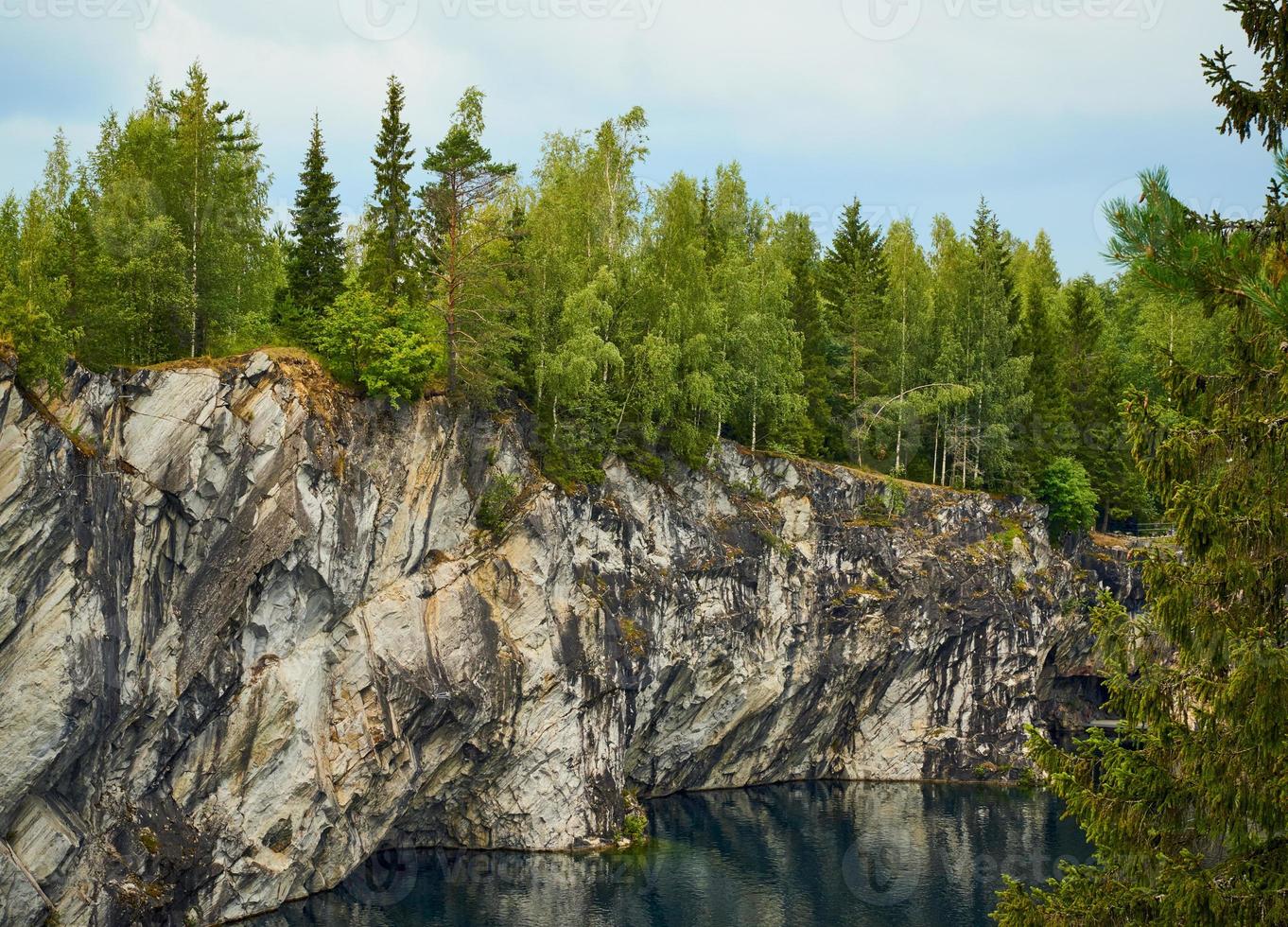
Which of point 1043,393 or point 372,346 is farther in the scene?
point 1043,393

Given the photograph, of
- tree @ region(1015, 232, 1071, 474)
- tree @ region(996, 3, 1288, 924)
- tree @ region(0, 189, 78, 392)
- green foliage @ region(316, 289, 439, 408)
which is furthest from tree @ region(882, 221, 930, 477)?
tree @ region(996, 3, 1288, 924)

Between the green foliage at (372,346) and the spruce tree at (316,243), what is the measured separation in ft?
7.53

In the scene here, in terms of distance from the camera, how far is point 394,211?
4731 centimetres

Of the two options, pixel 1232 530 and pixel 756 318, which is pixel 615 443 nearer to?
pixel 756 318

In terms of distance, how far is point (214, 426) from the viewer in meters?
35.9

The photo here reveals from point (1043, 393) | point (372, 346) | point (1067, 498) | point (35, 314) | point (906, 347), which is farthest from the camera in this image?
point (1043, 393)

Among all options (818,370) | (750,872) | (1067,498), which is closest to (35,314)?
(750,872)

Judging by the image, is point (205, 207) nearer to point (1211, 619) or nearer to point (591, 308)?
point (591, 308)

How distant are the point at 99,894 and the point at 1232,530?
31400 mm

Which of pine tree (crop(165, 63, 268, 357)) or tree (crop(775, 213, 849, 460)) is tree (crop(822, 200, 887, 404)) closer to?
tree (crop(775, 213, 849, 460))

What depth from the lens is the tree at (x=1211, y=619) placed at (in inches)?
508

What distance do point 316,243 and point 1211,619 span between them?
3855cm

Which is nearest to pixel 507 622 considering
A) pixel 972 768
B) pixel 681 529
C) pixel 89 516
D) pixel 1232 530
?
pixel 681 529

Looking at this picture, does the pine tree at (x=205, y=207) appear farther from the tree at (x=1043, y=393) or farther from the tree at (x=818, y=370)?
the tree at (x=1043, y=393)
